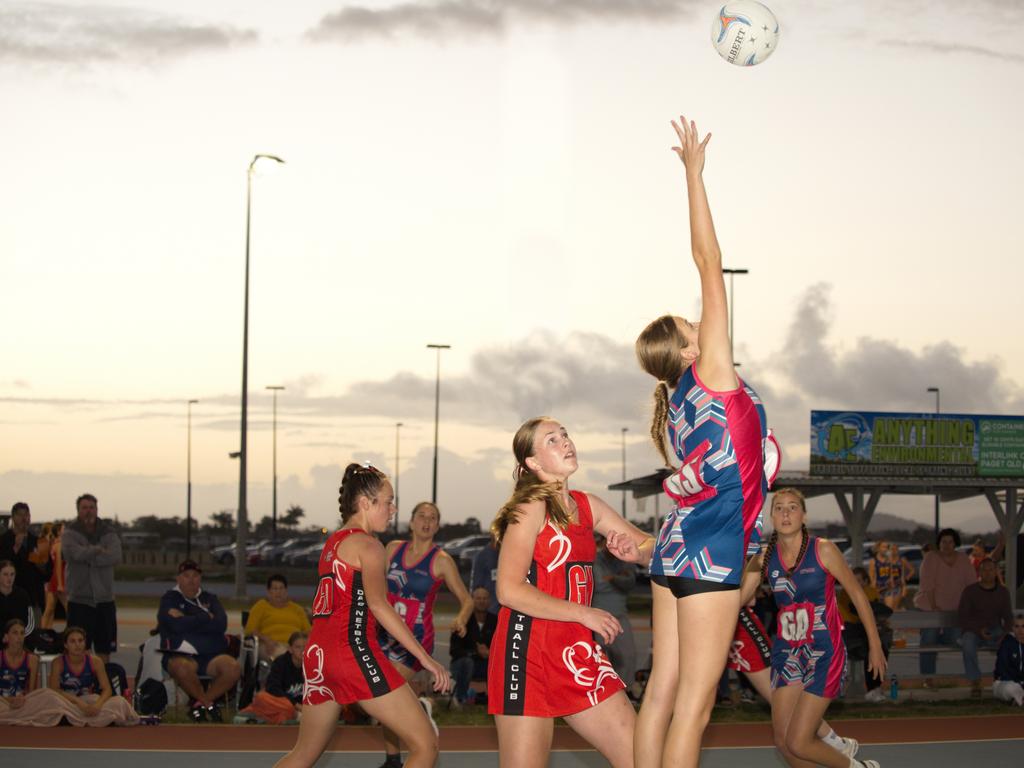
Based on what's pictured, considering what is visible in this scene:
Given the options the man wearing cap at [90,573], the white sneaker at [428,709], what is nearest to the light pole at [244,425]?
the man wearing cap at [90,573]

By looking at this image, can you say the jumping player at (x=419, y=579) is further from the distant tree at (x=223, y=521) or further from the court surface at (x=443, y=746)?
the distant tree at (x=223, y=521)

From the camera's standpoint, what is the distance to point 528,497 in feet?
16.7

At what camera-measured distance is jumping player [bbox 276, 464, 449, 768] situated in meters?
6.34

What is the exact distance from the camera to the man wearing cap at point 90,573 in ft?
43.4

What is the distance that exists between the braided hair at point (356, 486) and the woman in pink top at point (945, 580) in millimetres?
11178

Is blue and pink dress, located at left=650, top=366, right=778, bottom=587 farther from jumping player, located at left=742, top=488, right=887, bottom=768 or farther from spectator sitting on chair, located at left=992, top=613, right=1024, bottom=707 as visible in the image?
spectator sitting on chair, located at left=992, top=613, right=1024, bottom=707

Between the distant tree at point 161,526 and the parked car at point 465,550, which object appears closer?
the parked car at point 465,550

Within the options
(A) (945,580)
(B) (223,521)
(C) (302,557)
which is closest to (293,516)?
(B) (223,521)

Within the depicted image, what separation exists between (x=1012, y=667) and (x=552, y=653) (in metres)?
10.7

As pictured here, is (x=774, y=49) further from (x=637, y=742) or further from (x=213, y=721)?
(x=213, y=721)

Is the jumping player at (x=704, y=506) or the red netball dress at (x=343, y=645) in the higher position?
the jumping player at (x=704, y=506)

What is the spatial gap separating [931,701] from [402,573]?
7492 millimetres

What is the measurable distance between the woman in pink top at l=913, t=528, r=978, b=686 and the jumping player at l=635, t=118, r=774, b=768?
12.5m

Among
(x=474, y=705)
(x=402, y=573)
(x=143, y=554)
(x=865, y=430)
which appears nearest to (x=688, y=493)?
(x=402, y=573)
